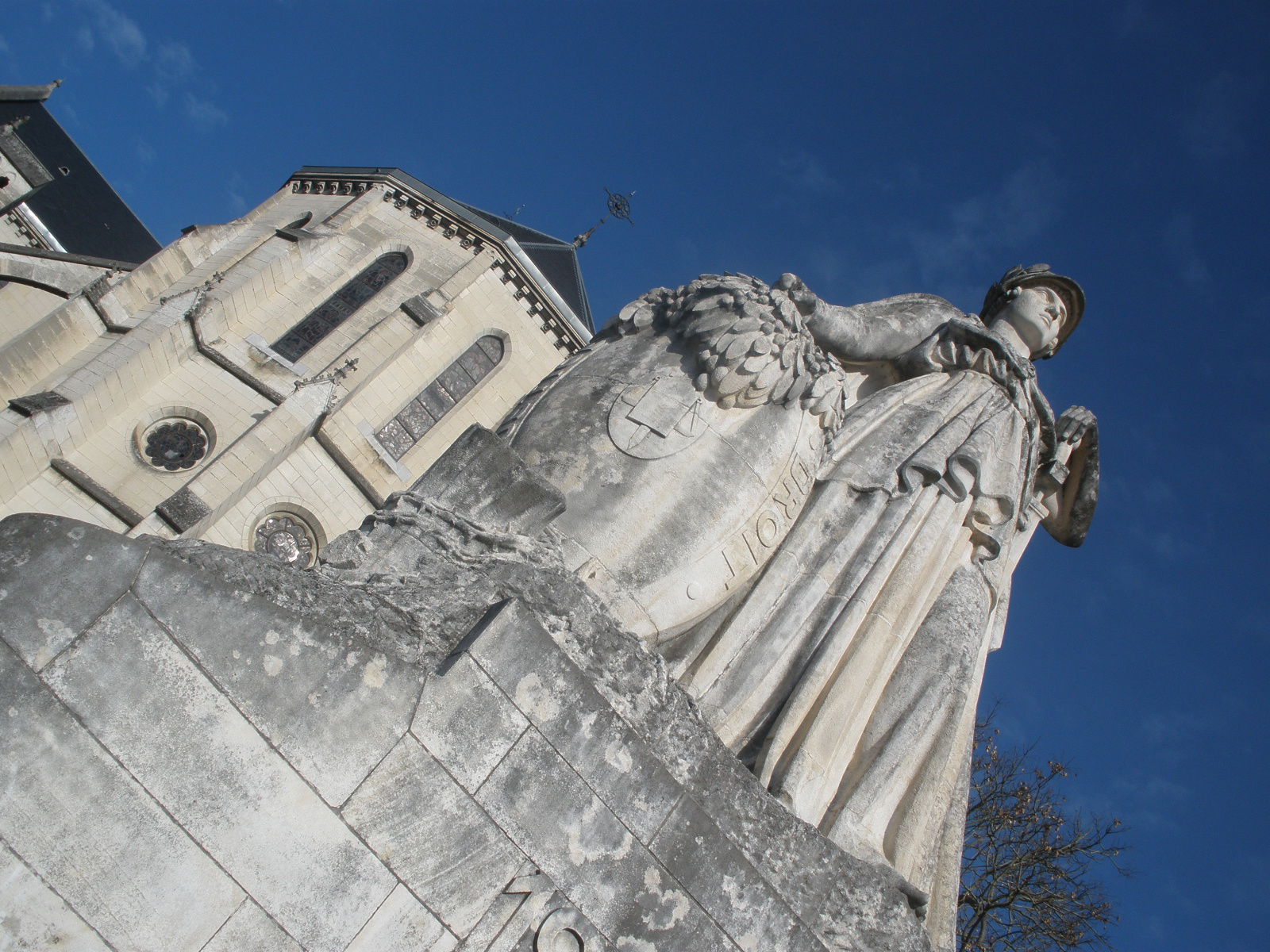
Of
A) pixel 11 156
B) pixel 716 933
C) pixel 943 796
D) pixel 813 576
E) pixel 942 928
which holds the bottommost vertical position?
pixel 716 933

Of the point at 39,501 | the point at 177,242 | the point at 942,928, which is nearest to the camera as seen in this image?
the point at 942,928

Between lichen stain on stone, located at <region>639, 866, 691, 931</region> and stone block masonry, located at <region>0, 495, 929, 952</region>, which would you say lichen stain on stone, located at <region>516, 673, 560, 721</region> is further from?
lichen stain on stone, located at <region>639, 866, 691, 931</region>

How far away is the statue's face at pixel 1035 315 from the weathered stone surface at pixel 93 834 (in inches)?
245

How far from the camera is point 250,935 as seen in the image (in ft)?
6.70

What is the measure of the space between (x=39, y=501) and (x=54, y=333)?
3.85m

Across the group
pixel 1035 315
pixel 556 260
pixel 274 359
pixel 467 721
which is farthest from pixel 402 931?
pixel 556 260

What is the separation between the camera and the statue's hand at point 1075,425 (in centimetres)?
669

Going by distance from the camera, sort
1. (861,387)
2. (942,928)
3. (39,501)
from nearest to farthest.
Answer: (942,928) → (861,387) → (39,501)

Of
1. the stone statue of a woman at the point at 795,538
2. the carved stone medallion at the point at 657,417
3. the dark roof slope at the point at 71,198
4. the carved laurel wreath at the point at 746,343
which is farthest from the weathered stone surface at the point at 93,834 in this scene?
the dark roof slope at the point at 71,198

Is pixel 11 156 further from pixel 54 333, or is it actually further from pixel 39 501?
pixel 39 501

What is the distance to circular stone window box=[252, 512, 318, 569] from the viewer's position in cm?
1666

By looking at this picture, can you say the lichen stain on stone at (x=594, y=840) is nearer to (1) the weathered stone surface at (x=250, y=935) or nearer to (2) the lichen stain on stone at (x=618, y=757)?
(2) the lichen stain on stone at (x=618, y=757)

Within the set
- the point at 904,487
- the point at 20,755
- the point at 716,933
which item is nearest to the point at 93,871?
the point at 20,755

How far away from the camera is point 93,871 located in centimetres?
193
